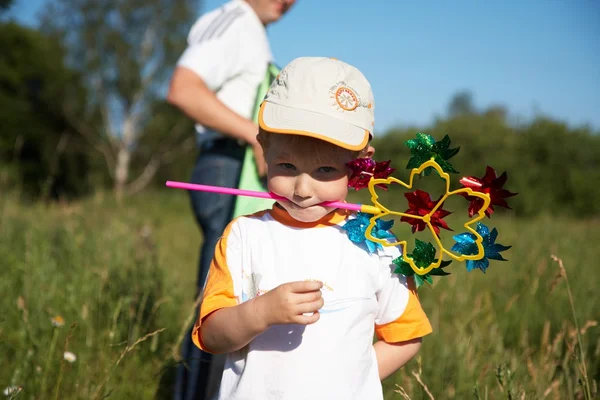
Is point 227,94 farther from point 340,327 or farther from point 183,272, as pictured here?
point 183,272

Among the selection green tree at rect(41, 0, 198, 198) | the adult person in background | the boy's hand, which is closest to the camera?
the boy's hand

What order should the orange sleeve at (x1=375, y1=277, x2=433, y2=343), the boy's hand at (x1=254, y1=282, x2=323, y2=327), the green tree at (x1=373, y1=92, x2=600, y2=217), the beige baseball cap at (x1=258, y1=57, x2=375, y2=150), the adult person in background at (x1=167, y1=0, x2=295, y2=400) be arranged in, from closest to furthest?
the boy's hand at (x1=254, y1=282, x2=323, y2=327) < the beige baseball cap at (x1=258, y1=57, x2=375, y2=150) < the orange sleeve at (x1=375, y1=277, x2=433, y2=343) < the adult person in background at (x1=167, y1=0, x2=295, y2=400) < the green tree at (x1=373, y1=92, x2=600, y2=217)

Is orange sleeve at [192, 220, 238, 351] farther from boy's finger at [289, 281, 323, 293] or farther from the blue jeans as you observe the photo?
the blue jeans

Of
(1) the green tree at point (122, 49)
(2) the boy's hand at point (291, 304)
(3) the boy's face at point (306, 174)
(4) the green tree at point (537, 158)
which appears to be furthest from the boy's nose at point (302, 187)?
(1) the green tree at point (122, 49)

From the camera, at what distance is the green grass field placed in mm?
2248

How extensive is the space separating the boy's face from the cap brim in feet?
0.16

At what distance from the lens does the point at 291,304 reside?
1.26 metres

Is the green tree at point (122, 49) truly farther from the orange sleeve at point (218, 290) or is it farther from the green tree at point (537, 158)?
the orange sleeve at point (218, 290)

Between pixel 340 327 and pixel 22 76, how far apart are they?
81.0ft

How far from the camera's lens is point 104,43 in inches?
810

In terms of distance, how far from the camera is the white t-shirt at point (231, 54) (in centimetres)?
222

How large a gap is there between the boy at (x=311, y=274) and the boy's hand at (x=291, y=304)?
2 cm

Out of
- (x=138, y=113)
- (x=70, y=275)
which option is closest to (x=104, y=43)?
(x=138, y=113)

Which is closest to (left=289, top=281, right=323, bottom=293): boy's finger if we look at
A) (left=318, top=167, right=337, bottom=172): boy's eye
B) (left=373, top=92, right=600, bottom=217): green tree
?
(left=318, top=167, right=337, bottom=172): boy's eye
